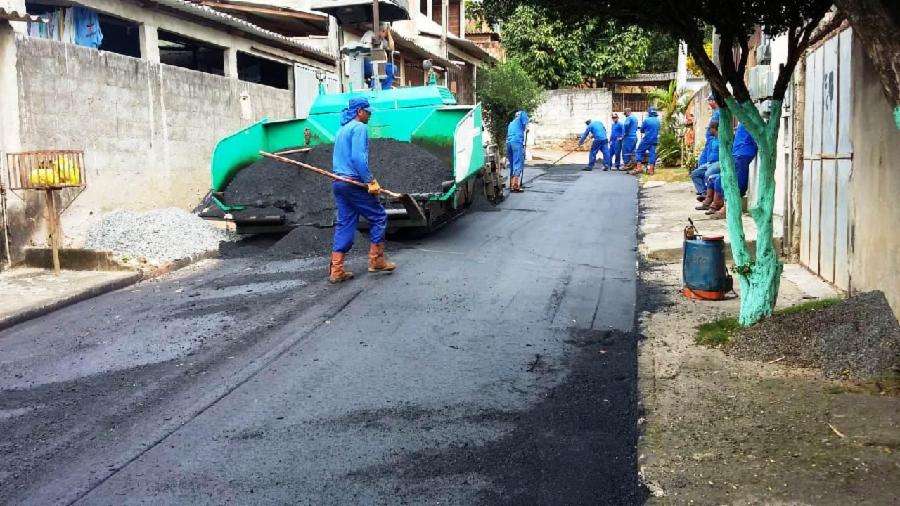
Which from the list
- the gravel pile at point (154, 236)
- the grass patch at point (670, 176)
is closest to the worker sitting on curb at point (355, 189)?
the gravel pile at point (154, 236)

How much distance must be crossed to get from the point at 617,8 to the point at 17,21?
19.7ft

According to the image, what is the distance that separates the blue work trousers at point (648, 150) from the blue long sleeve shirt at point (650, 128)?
0.08 metres

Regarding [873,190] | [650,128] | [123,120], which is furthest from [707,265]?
[650,128]

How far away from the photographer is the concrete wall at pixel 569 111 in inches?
1029

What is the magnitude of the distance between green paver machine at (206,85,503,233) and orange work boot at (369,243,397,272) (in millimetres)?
1287

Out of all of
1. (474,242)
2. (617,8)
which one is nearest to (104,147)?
(474,242)

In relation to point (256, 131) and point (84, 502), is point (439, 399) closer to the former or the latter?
point (84, 502)

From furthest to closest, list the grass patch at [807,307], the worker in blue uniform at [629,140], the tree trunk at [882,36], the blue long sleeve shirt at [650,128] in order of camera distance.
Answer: the worker in blue uniform at [629,140], the blue long sleeve shirt at [650,128], the grass patch at [807,307], the tree trunk at [882,36]

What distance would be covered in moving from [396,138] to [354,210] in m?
2.69

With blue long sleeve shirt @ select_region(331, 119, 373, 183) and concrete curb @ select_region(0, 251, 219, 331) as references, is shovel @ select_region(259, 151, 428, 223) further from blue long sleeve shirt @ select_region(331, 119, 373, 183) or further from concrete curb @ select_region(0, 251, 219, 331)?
concrete curb @ select_region(0, 251, 219, 331)

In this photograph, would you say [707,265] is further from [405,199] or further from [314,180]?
[314,180]

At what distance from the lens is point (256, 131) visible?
960cm

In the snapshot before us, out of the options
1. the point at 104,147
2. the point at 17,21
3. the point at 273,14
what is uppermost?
the point at 273,14

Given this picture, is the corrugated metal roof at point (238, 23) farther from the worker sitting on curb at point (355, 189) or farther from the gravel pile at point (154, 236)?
the worker sitting on curb at point (355, 189)
